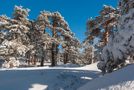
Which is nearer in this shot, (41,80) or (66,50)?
(41,80)

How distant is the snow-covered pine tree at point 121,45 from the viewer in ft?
36.5

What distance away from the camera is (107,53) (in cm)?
1241

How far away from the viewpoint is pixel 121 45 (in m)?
11.3

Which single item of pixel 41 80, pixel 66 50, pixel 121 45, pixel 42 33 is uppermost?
pixel 42 33

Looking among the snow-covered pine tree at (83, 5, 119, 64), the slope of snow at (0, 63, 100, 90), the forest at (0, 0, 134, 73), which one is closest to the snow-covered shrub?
the forest at (0, 0, 134, 73)

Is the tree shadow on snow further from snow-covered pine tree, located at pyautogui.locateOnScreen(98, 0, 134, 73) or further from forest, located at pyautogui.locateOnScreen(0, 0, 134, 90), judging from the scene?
snow-covered pine tree, located at pyautogui.locateOnScreen(98, 0, 134, 73)

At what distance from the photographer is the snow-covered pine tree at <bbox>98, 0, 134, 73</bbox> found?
36.5ft

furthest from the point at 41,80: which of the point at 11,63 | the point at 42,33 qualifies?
the point at 42,33

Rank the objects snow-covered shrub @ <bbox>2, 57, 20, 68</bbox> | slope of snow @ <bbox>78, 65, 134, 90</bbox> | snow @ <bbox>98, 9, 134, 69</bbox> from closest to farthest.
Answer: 1. slope of snow @ <bbox>78, 65, 134, 90</bbox>
2. snow @ <bbox>98, 9, 134, 69</bbox>
3. snow-covered shrub @ <bbox>2, 57, 20, 68</bbox>

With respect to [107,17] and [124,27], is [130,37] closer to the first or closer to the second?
[124,27]

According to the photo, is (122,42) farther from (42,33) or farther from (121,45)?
(42,33)

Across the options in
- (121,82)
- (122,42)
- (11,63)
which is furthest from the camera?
(11,63)

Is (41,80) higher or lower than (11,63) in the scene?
lower

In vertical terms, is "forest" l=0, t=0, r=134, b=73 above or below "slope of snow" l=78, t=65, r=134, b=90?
above
